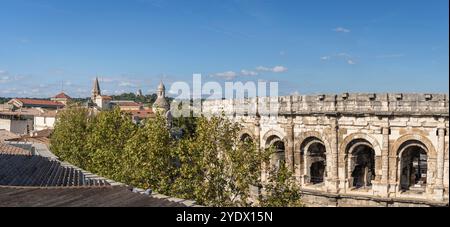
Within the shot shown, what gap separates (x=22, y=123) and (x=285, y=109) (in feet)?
190

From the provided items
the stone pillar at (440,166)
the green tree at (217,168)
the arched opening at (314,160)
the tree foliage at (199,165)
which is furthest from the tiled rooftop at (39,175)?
the stone pillar at (440,166)

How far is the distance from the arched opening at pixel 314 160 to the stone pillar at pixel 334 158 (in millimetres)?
929

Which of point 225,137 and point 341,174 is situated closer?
point 225,137

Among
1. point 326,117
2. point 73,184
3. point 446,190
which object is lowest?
point 446,190

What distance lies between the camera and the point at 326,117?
817 inches

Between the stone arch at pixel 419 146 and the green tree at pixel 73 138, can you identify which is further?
the green tree at pixel 73 138

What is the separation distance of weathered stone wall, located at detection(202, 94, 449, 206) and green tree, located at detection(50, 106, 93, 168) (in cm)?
1165

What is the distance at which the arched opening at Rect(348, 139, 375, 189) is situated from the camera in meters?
20.5

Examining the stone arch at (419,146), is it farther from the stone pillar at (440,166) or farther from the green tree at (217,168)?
the green tree at (217,168)

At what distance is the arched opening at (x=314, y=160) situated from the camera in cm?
2192

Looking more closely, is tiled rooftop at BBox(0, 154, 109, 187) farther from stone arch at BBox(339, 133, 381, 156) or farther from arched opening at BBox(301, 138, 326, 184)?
stone arch at BBox(339, 133, 381, 156)

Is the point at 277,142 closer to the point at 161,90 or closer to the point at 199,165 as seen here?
the point at 199,165

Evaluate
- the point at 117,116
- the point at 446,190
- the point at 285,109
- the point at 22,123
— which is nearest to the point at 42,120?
the point at 22,123

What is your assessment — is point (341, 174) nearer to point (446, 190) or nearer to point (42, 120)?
point (446, 190)
